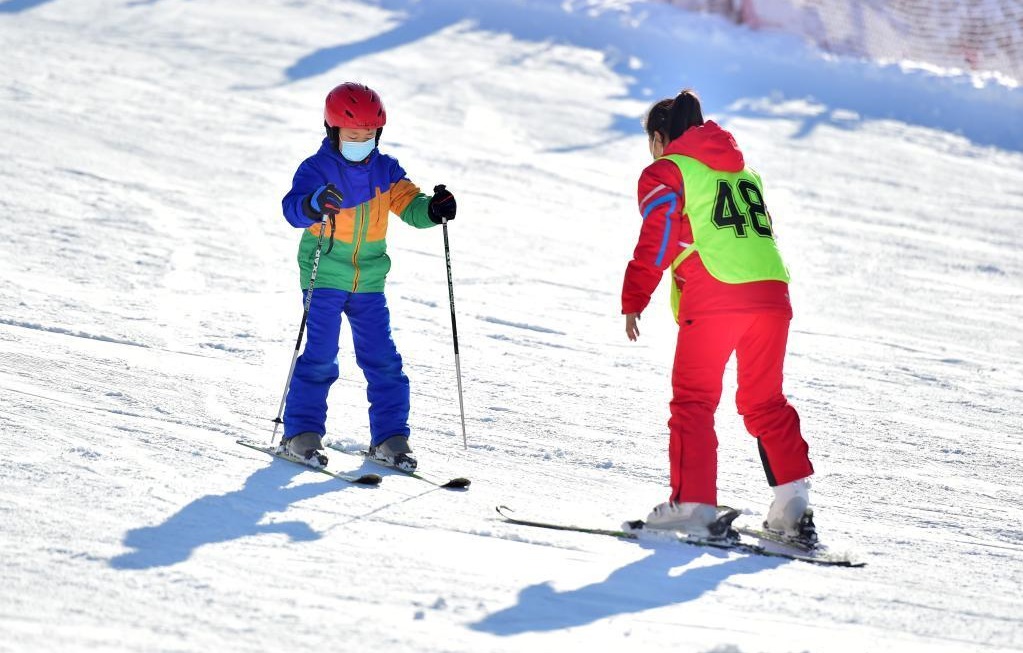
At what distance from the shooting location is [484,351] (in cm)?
669

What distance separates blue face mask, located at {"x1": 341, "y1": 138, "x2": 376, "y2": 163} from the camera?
4680mm

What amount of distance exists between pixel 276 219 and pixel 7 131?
9.42ft

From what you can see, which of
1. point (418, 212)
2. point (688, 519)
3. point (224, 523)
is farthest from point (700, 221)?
point (224, 523)

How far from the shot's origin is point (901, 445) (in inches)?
227

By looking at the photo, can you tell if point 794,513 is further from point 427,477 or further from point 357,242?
point 357,242

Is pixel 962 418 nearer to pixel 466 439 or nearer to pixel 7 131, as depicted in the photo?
pixel 466 439

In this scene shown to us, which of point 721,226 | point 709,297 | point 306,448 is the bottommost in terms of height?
point 306,448

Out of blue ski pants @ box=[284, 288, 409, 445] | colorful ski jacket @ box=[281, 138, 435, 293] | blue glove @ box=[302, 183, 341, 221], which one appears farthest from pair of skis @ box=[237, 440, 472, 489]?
blue glove @ box=[302, 183, 341, 221]

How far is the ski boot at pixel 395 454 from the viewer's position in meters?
4.73

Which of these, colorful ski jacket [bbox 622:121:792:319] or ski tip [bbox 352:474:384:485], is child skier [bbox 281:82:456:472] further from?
colorful ski jacket [bbox 622:121:792:319]

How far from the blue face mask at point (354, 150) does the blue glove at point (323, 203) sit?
26cm

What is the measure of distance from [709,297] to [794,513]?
2.66 feet

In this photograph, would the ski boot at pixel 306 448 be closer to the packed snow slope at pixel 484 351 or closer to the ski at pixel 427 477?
the packed snow slope at pixel 484 351

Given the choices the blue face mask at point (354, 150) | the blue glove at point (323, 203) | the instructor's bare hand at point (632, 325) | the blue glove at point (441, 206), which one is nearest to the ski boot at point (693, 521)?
the instructor's bare hand at point (632, 325)
